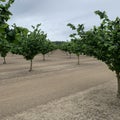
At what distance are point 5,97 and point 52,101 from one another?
113 inches

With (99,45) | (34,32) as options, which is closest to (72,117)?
(99,45)

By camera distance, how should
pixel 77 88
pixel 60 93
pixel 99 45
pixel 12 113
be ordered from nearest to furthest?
pixel 12 113 → pixel 99 45 → pixel 60 93 → pixel 77 88

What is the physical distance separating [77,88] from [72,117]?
6.90 meters

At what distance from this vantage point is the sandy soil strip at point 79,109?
34.6 ft

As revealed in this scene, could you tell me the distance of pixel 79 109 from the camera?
11.6 m

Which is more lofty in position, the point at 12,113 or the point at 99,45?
the point at 99,45

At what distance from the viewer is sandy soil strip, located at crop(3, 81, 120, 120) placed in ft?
34.6

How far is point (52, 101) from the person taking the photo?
43.7ft

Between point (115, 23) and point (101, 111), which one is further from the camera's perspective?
point (115, 23)

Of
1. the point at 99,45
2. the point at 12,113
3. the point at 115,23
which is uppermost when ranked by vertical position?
the point at 115,23

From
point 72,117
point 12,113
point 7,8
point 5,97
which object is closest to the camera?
point 7,8

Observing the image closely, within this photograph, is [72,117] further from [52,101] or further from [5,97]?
[5,97]

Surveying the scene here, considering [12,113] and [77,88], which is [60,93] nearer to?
[77,88]

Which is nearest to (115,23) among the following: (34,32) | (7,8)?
(7,8)
